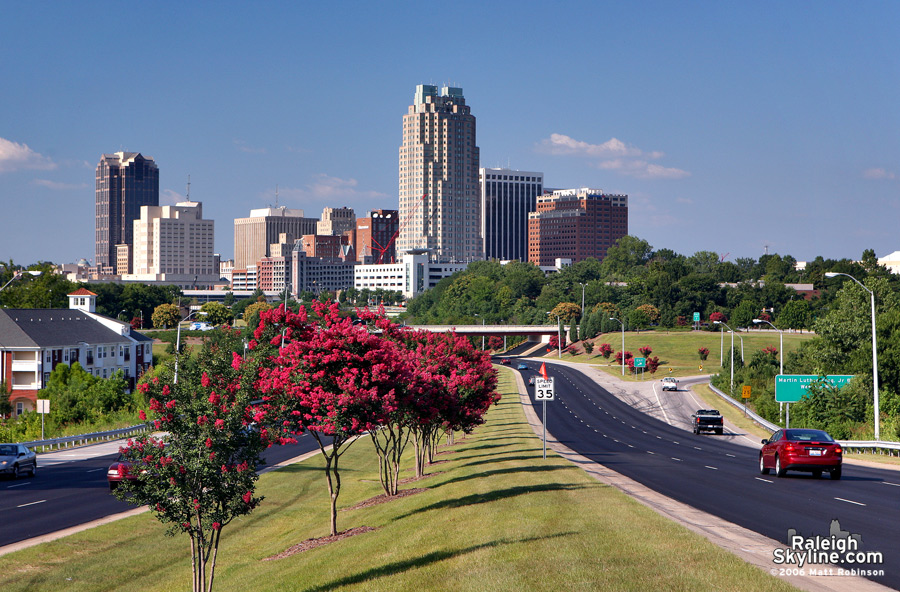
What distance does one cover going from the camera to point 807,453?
32375 mm

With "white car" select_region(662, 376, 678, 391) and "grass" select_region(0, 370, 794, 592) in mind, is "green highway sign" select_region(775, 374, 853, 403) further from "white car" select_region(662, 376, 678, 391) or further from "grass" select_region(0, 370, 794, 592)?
"white car" select_region(662, 376, 678, 391)

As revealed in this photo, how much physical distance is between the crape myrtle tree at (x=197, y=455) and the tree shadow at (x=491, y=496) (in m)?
8.80

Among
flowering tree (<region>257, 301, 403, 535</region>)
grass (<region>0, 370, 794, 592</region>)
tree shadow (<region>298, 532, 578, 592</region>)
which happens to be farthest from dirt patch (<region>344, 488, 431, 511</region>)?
tree shadow (<region>298, 532, 578, 592</region>)

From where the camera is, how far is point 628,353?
15025 cm

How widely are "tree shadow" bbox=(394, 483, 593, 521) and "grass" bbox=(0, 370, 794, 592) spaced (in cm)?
7

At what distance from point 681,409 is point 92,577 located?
79024mm

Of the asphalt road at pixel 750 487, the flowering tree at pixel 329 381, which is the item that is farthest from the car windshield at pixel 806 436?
the flowering tree at pixel 329 381

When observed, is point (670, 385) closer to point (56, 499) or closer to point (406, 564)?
point (56, 499)

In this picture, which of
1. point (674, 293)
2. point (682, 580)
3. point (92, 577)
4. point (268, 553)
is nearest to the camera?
point (682, 580)

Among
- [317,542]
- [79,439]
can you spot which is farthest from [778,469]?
[79,439]

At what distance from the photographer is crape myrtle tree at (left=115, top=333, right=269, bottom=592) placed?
1638cm

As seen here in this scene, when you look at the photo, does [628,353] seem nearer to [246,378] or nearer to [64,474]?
[64,474]

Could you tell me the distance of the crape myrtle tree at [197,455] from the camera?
53.7 ft

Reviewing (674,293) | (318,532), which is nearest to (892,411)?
(318,532)
